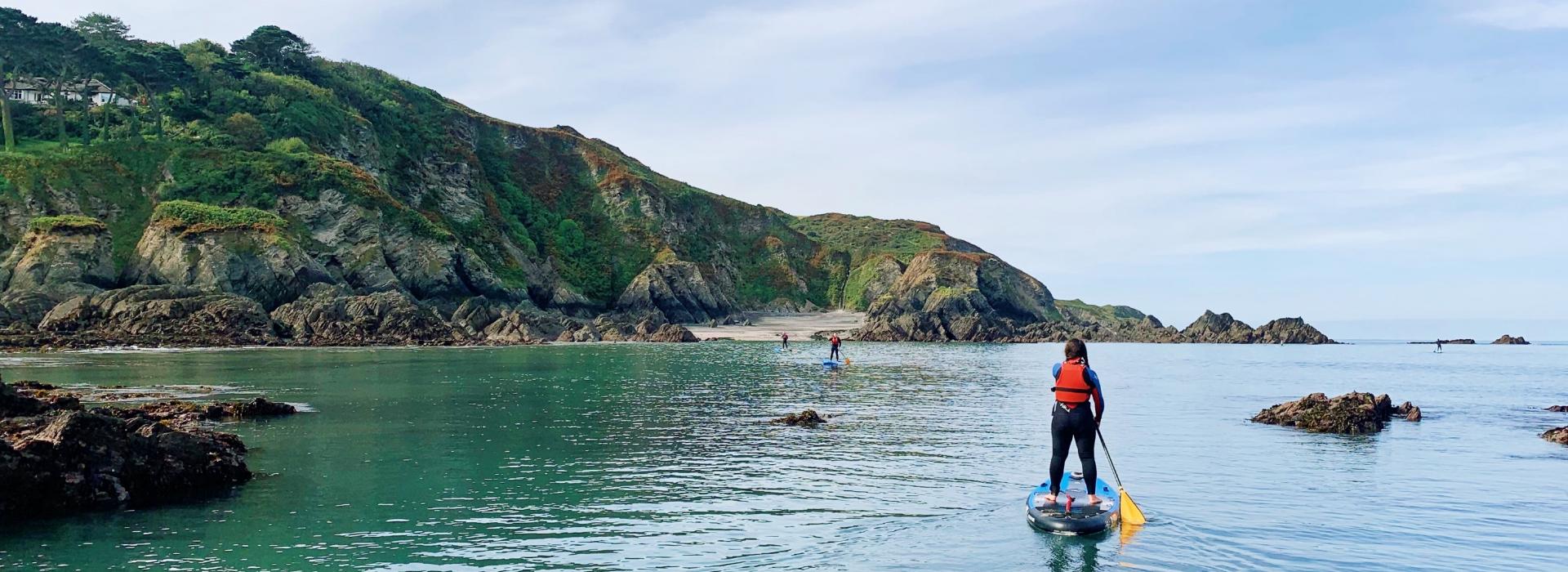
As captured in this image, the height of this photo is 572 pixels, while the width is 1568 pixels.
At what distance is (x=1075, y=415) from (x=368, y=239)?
10240 cm

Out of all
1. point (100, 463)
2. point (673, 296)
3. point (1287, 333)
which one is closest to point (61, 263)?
point (673, 296)

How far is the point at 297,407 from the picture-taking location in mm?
32938

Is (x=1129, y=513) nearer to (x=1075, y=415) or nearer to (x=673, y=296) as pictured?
(x=1075, y=415)

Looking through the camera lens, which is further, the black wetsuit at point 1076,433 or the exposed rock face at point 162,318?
the exposed rock face at point 162,318

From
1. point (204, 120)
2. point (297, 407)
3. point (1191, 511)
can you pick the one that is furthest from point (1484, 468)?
point (204, 120)

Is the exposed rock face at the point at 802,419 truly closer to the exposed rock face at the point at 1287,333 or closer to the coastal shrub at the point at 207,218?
the coastal shrub at the point at 207,218

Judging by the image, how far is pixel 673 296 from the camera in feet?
467

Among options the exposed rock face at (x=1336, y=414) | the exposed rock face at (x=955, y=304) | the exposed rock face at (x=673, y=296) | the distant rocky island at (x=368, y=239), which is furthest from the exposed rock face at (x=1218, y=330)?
the exposed rock face at (x=1336, y=414)

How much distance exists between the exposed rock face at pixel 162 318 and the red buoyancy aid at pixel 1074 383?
2991 inches

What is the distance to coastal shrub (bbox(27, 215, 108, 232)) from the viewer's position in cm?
8225

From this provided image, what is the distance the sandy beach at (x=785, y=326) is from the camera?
13100 cm

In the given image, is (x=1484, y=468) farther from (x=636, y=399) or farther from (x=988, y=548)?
(x=636, y=399)

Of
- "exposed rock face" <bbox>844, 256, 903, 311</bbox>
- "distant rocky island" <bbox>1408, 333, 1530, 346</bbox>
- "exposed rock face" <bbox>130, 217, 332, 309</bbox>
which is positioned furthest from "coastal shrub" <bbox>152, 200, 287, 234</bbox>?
"distant rocky island" <bbox>1408, 333, 1530, 346</bbox>

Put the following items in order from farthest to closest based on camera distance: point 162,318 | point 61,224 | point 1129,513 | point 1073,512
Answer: point 61,224
point 162,318
point 1129,513
point 1073,512
